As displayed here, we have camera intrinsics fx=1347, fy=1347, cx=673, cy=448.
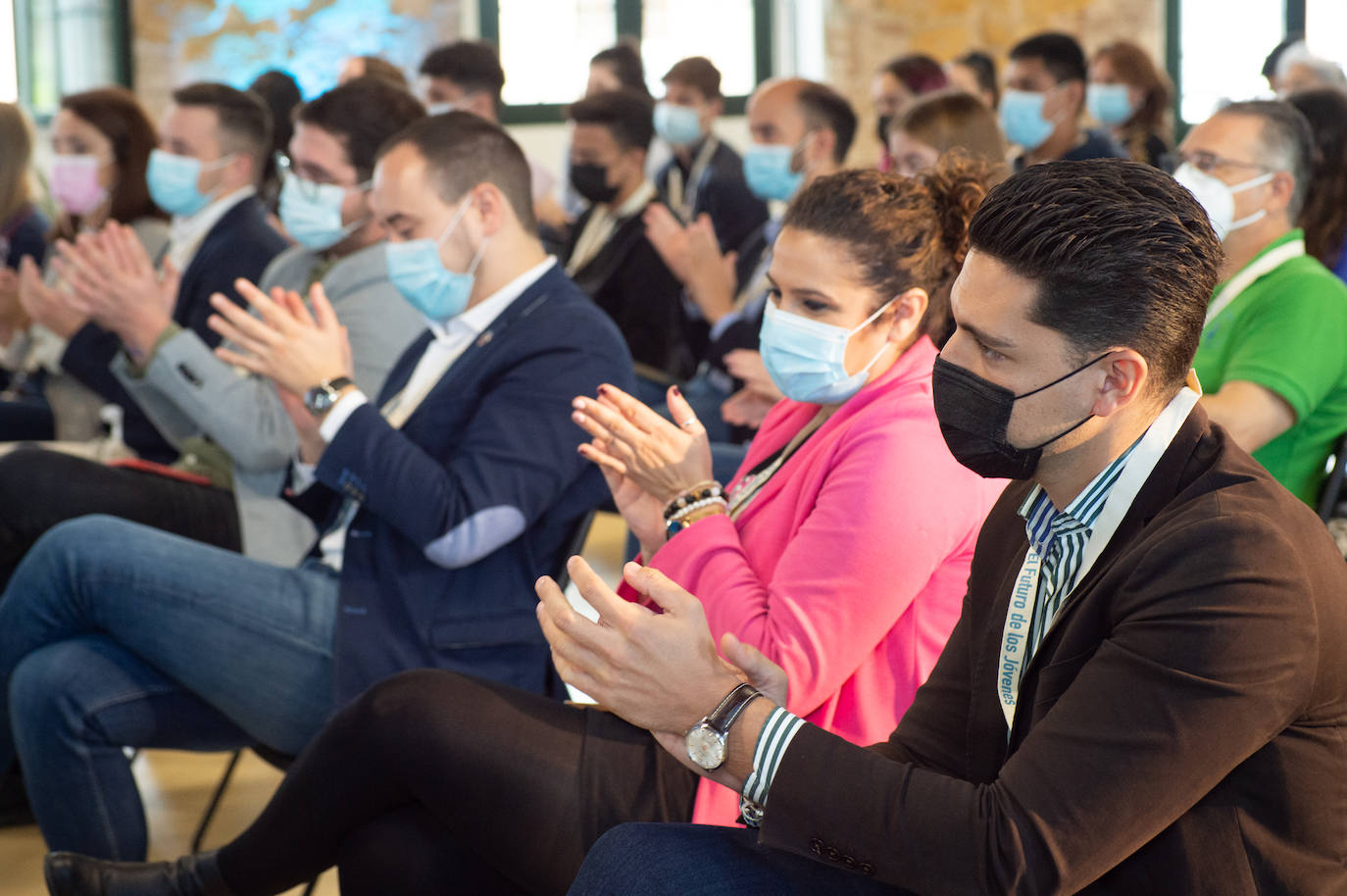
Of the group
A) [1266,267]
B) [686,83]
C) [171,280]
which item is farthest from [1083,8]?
[171,280]

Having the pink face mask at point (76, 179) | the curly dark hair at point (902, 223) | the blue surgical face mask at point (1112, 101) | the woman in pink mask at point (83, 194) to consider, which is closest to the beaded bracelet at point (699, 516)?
the curly dark hair at point (902, 223)

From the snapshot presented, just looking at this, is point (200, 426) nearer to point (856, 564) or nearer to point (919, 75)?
point (856, 564)

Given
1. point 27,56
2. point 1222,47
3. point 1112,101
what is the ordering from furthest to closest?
point 1222,47
point 27,56
point 1112,101

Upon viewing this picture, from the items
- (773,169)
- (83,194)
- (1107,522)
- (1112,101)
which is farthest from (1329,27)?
(1107,522)

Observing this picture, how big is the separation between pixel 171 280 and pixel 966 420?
6.79 feet

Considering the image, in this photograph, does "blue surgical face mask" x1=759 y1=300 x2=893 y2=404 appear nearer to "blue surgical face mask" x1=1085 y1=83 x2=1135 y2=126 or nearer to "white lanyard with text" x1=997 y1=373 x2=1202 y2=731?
"white lanyard with text" x1=997 y1=373 x2=1202 y2=731

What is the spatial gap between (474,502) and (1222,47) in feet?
23.4

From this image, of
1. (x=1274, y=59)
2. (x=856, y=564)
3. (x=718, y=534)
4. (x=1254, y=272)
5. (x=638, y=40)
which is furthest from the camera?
(x=638, y=40)

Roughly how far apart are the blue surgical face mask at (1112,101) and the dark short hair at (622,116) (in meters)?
1.90

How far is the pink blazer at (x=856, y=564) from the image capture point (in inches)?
59.4

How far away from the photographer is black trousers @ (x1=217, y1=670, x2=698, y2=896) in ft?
5.02

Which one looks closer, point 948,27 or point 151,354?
point 151,354

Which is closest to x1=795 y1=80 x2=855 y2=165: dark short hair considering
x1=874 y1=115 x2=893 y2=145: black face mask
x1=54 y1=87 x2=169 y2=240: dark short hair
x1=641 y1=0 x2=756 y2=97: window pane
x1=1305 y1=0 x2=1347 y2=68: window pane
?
x1=874 y1=115 x2=893 y2=145: black face mask

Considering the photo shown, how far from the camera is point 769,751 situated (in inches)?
44.7
